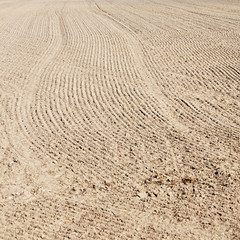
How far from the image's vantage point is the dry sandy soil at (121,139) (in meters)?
5.38

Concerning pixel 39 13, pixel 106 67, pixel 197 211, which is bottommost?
pixel 197 211

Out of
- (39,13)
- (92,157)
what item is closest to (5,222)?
(92,157)

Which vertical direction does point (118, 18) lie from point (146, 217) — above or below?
above

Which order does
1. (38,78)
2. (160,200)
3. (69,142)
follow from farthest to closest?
(38,78), (69,142), (160,200)

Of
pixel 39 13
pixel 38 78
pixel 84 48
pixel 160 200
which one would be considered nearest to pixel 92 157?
pixel 160 200

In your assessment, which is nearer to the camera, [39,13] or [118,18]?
[118,18]

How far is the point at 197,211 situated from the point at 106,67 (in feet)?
26.1

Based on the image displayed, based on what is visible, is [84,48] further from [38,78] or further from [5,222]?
[5,222]

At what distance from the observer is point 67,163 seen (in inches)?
267

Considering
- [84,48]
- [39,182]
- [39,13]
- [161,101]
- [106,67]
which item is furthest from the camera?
[39,13]

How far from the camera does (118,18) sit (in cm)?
2141

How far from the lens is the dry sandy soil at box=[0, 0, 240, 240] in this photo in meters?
5.38

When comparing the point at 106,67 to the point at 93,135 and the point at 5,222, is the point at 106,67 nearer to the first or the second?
the point at 93,135

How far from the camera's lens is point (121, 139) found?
759cm
